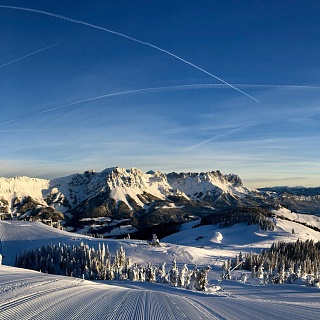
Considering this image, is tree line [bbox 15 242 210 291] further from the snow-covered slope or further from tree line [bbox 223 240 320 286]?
the snow-covered slope

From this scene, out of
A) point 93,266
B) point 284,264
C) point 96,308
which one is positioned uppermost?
point 96,308

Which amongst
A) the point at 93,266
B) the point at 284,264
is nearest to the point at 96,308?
the point at 93,266

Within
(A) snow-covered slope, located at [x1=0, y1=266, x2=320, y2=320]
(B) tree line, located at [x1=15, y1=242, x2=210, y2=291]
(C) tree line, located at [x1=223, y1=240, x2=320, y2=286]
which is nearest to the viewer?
(A) snow-covered slope, located at [x1=0, y1=266, x2=320, y2=320]

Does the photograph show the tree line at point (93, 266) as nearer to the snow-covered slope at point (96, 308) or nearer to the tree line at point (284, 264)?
the tree line at point (284, 264)

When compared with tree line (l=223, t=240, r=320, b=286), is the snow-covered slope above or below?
above

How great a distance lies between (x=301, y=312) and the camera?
2653 centimetres

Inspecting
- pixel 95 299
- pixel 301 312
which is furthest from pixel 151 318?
pixel 301 312

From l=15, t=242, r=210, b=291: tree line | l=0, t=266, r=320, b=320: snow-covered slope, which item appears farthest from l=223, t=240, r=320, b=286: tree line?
l=0, t=266, r=320, b=320: snow-covered slope

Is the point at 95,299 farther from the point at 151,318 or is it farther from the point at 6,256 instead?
the point at 6,256

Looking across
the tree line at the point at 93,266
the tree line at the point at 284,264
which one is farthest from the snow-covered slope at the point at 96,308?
the tree line at the point at 93,266

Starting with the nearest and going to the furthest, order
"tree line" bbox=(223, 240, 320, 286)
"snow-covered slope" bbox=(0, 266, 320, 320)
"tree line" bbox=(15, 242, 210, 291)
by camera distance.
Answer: "snow-covered slope" bbox=(0, 266, 320, 320)
"tree line" bbox=(15, 242, 210, 291)
"tree line" bbox=(223, 240, 320, 286)

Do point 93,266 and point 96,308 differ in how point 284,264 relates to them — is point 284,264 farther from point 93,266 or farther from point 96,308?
point 96,308

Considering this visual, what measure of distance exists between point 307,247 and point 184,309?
152281 mm

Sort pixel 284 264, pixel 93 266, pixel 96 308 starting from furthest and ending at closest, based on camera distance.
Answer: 1. pixel 284 264
2. pixel 93 266
3. pixel 96 308
